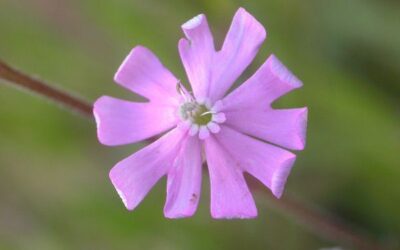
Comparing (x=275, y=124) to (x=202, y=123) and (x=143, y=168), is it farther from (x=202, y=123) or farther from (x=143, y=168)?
(x=143, y=168)

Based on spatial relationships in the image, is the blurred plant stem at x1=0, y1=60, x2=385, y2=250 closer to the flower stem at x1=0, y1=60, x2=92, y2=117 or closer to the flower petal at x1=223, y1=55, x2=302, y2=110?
the flower stem at x1=0, y1=60, x2=92, y2=117

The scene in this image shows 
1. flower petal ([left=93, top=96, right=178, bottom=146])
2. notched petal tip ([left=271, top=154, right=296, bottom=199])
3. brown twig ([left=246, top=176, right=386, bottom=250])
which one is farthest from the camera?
brown twig ([left=246, top=176, right=386, bottom=250])

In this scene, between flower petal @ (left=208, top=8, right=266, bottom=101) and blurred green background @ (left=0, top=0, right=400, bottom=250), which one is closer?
flower petal @ (left=208, top=8, right=266, bottom=101)

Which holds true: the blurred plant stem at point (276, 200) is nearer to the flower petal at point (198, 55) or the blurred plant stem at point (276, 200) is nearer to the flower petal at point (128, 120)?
the flower petal at point (128, 120)

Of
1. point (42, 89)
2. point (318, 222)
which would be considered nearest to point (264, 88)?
point (42, 89)

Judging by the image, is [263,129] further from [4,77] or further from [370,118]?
[370,118]


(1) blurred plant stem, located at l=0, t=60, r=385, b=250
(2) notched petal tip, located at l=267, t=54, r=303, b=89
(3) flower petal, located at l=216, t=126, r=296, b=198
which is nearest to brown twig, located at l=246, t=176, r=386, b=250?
(1) blurred plant stem, located at l=0, t=60, r=385, b=250
